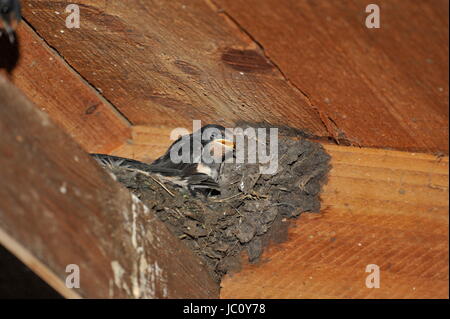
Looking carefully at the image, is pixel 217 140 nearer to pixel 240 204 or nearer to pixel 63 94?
pixel 240 204

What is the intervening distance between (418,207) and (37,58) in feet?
4.05

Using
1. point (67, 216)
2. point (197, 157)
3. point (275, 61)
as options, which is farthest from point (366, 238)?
point (197, 157)

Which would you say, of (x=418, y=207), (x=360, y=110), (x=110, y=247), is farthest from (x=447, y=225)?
(x=110, y=247)

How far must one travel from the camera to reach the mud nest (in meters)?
2.30

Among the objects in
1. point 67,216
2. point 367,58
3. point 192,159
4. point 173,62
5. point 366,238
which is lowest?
point 67,216

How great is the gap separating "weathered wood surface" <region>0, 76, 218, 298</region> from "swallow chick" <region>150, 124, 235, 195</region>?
0.84 metres

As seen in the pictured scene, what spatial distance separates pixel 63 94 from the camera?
101 inches

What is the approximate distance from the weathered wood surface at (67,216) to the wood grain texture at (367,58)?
496 millimetres

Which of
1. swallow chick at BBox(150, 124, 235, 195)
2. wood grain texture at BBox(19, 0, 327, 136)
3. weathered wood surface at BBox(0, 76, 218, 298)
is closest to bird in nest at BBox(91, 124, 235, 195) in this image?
swallow chick at BBox(150, 124, 235, 195)

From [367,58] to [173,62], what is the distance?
2.20 feet

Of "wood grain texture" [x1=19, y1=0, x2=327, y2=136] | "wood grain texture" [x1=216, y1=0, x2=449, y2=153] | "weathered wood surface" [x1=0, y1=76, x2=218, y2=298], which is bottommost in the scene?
"weathered wood surface" [x1=0, y1=76, x2=218, y2=298]

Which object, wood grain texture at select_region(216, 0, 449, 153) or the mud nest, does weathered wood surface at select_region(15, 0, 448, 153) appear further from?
the mud nest

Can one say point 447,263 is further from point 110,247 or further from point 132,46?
point 132,46
